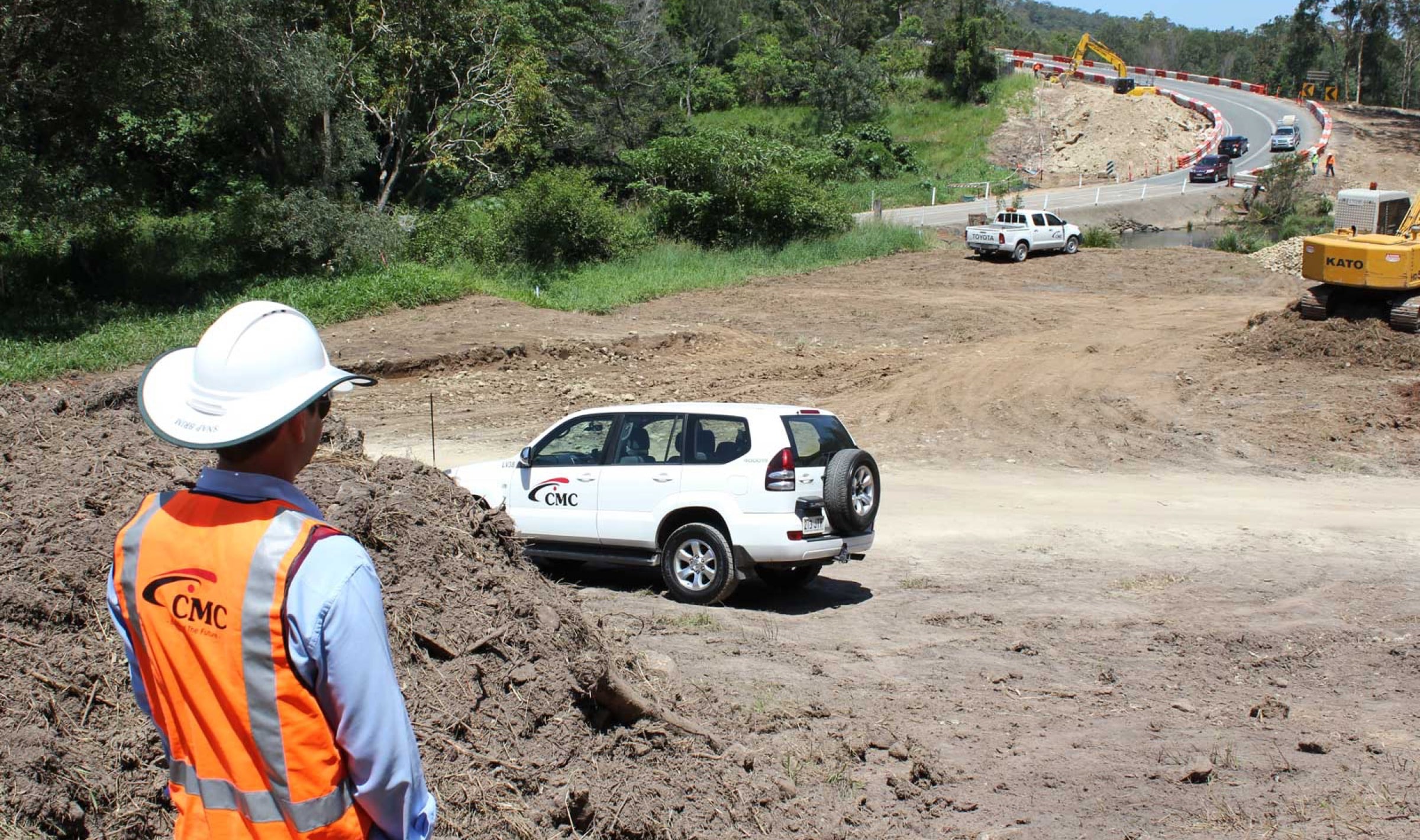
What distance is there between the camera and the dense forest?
23.5m

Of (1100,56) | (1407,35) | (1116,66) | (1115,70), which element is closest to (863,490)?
(1116,66)

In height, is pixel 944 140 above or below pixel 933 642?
above

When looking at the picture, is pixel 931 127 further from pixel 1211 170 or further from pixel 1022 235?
pixel 1022 235

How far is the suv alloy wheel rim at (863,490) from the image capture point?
9.83 m

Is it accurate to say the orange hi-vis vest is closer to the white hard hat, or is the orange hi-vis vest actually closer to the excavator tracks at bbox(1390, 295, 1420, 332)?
the white hard hat

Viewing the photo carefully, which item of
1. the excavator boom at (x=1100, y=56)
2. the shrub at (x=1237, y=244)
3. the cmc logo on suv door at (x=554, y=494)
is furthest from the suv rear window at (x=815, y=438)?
the excavator boom at (x=1100, y=56)

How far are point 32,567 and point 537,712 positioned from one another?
2.46 meters

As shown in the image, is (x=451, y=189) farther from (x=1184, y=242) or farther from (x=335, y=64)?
(x=1184, y=242)

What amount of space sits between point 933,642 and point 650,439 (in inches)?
124

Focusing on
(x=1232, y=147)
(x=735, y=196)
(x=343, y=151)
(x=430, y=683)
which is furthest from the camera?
(x=1232, y=147)

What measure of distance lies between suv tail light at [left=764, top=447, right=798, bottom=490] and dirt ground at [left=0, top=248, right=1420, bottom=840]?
1128 millimetres

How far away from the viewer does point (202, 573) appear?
2.38 m

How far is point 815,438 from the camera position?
396 inches

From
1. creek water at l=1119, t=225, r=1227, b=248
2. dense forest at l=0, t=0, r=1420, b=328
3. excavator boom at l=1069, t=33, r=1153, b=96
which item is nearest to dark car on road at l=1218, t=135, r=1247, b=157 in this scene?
excavator boom at l=1069, t=33, r=1153, b=96
